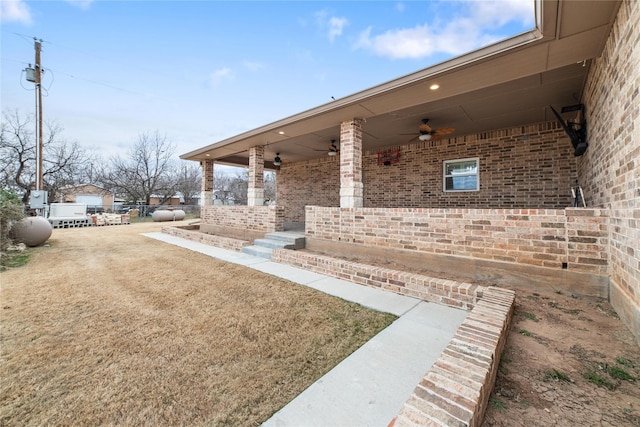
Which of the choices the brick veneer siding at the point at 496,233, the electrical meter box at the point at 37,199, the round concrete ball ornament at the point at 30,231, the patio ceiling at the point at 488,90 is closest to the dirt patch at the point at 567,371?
the brick veneer siding at the point at 496,233

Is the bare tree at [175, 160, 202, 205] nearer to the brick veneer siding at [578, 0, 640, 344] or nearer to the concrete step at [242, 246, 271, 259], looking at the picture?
the concrete step at [242, 246, 271, 259]

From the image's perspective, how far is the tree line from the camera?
1681cm

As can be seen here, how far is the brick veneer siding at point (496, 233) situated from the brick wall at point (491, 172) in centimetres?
355

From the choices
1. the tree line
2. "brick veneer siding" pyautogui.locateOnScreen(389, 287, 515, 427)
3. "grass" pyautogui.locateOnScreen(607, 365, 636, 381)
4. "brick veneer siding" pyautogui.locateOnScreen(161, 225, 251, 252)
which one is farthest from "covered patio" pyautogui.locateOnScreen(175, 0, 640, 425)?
the tree line

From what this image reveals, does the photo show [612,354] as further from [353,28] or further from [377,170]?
[353,28]

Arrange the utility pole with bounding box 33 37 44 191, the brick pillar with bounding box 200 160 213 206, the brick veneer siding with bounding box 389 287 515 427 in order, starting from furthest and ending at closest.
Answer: the utility pole with bounding box 33 37 44 191
the brick pillar with bounding box 200 160 213 206
the brick veneer siding with bounding box 389 287 515 427

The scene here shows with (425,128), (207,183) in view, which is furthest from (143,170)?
(425,128)

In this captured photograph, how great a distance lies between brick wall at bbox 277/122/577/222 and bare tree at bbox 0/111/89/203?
875 inches

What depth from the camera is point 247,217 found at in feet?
26.9

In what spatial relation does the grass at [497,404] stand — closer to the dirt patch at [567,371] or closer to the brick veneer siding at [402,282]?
the dirt patch at [567,371]

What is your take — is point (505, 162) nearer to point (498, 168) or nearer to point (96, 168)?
point (498, 168)

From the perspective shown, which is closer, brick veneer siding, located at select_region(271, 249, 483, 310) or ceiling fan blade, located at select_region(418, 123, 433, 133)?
brick veneer siding, located at select_region(271, 249, 483, 310)

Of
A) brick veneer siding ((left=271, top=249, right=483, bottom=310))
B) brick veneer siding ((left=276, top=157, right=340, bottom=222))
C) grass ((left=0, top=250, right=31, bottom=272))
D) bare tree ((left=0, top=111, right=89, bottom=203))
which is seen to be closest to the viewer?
brick veneer siding ((left=271, top=249, right=483, bottom=310))

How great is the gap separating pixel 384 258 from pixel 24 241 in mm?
9940
